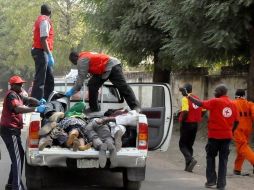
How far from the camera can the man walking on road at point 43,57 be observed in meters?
9.70

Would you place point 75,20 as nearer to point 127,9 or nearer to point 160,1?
point 127,9

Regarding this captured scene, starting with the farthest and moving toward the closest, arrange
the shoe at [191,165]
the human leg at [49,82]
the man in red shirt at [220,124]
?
the shoe at [191,165] < the human leg at [49,82] < the man in red shirt at [220,124]

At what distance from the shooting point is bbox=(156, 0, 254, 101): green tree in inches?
478

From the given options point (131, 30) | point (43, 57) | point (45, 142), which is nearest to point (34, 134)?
point (45, 142)

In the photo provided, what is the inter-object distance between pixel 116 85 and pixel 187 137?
8.21 ft

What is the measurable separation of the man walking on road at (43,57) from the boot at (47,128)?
2.00m

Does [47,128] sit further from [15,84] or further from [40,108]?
[15,84]

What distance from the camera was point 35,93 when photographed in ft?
31.6

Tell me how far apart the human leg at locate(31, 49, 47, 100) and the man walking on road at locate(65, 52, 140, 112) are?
824mm

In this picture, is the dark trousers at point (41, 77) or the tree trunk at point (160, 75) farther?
the tree trunk at point (160, 75)

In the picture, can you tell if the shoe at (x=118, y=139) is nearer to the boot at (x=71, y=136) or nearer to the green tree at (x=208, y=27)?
the boot at (x=71, y=136)

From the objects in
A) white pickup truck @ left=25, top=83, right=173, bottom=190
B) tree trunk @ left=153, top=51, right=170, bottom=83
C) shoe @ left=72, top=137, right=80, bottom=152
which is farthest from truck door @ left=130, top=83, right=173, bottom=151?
tree trunk @ left=153, top=51, right=170, bottom=83

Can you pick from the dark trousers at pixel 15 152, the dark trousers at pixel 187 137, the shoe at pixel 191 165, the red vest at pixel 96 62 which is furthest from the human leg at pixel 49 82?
the shoe at pixel 191 165

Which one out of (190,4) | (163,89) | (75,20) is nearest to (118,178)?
(163,89)
